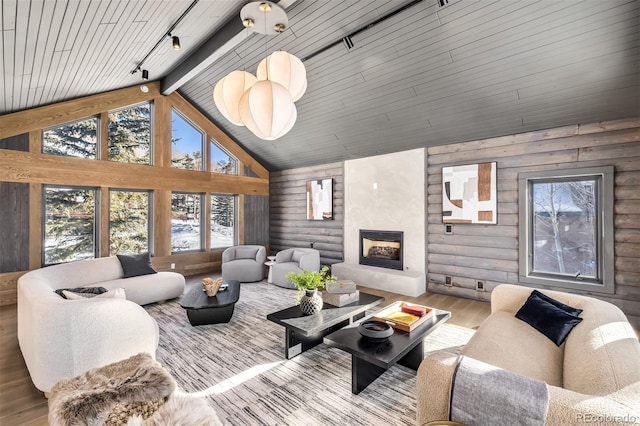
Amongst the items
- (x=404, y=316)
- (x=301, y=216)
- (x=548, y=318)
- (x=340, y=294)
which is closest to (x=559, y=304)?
(x=548, y=318)

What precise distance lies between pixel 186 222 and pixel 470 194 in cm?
586

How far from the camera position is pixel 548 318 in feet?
7.50

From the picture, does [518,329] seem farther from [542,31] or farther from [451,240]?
[542,31]

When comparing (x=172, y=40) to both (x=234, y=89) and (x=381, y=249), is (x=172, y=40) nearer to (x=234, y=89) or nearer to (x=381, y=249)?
(x=234, y=89)

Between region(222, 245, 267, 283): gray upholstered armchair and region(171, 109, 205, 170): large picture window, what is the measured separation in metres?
2.29

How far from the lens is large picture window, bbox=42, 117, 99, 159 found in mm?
4812

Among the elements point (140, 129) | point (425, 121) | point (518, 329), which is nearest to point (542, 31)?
point (425, 121)

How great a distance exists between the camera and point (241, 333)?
331 centimetres

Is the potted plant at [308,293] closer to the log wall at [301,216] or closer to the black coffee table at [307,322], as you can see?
the black coffee table at [307,322]

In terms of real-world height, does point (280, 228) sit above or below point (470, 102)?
below

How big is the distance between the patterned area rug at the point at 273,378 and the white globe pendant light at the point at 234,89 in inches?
92.3

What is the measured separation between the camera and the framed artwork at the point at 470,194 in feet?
14.2

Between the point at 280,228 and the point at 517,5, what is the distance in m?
6.34

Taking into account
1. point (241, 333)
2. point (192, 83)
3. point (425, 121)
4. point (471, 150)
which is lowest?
point (241, 333)
